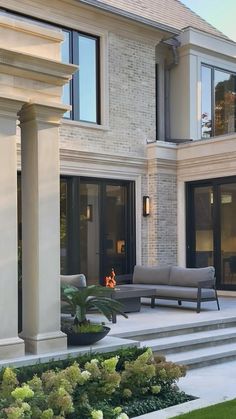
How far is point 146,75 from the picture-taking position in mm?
12938

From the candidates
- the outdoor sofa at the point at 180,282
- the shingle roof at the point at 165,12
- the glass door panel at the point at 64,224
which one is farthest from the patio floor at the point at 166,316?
the shingle roof at the point at 165,12

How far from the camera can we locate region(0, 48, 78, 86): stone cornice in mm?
5805

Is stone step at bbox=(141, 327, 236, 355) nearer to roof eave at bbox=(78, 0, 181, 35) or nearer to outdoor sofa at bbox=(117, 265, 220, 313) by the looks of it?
outdoor sofa at bbox=(117, 265, 220, 313)

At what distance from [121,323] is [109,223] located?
174 inches

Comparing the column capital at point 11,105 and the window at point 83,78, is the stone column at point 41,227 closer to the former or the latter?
the column capital at point 11,105

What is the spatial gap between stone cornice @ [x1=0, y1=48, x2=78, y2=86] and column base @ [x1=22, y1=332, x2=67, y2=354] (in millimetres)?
2857

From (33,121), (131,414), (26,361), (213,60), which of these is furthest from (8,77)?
(213,60)

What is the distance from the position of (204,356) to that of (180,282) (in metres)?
3.14

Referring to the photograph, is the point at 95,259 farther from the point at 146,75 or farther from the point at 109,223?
the point at 146,75

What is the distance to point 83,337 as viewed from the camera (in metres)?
6.22

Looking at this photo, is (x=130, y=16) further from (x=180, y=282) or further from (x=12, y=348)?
(x=12, y=348)

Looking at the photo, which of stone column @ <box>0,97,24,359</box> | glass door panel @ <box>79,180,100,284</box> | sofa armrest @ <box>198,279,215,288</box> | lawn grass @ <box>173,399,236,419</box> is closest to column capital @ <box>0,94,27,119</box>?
stone column @ <box>0,97,24,359</box>

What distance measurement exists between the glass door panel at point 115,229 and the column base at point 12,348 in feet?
20.6

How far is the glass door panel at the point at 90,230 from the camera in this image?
11828mm
